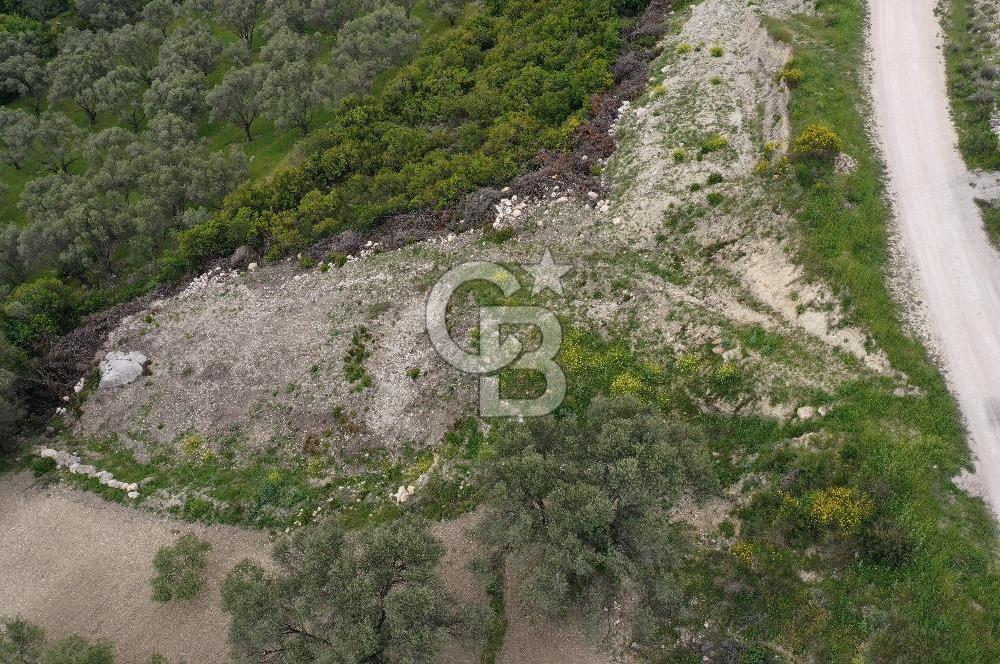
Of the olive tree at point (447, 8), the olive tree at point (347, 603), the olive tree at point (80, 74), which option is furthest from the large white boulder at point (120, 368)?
the olive tree at point (447, 8)

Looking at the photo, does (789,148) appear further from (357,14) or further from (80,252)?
(357,14)

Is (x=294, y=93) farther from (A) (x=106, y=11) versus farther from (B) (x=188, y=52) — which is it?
(A) (x=106, y=11)

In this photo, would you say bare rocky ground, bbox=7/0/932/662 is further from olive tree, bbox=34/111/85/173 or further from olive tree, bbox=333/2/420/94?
olive tree, bbox=34/111/85/173

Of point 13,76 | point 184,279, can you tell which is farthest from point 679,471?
point 13,76

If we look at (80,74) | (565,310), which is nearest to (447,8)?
(80,74)

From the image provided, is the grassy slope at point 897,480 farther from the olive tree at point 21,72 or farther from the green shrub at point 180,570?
the olive tree at point 21,72

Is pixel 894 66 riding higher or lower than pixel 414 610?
higher
